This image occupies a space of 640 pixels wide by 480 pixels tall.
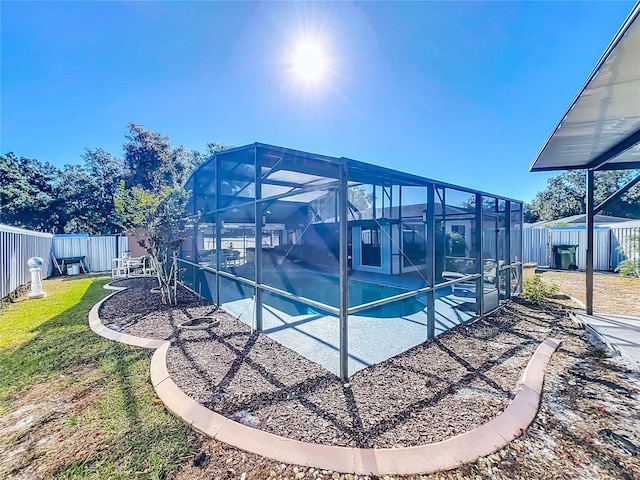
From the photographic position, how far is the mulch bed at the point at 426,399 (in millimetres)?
1945

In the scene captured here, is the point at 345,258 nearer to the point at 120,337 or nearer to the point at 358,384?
the point at 358,384

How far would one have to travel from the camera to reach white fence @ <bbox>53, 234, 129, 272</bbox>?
40.3ft

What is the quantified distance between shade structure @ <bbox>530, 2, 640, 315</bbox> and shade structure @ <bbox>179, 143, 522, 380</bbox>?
1408 millimetres

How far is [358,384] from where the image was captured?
3.08 metres

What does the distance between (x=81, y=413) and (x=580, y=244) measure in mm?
17531

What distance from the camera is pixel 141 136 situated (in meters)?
16.0

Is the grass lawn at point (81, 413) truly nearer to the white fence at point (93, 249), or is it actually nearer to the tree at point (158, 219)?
the tree at point (158, 219)

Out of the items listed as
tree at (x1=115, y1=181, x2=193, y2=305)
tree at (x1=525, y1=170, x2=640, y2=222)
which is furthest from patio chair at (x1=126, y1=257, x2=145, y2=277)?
tree at (x1=525, y1=170, x2=640, y2=222)

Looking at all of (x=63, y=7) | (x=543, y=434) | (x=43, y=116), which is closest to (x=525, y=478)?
(x=543, y=434)

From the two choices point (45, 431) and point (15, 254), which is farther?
point (15, 254)

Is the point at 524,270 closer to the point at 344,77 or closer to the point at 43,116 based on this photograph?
the point at 344,77

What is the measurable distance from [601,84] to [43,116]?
17.2 metres

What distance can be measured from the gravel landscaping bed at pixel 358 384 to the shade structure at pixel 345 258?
34 cm

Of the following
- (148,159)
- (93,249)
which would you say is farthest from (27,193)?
(93,249)
